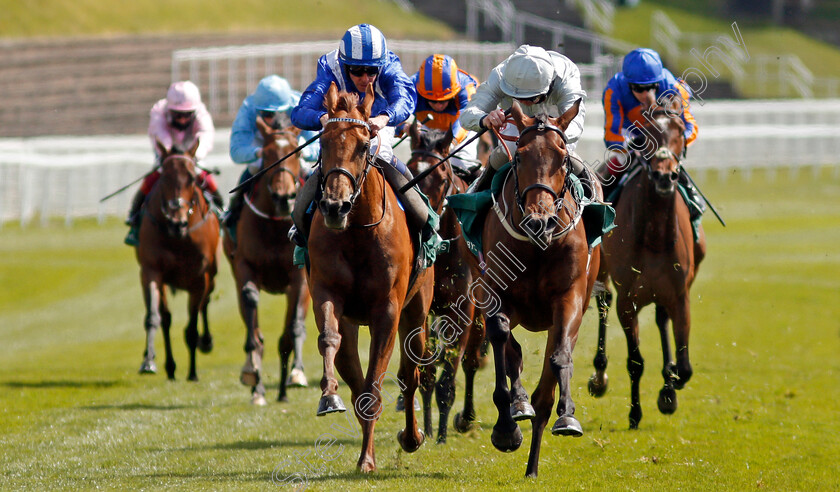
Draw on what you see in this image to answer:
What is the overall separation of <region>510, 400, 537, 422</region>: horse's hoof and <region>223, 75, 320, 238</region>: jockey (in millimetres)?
4450

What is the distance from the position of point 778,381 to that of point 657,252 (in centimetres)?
312

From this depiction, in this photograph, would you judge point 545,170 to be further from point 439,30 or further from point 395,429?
point 439,30

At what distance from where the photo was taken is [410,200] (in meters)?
7.48

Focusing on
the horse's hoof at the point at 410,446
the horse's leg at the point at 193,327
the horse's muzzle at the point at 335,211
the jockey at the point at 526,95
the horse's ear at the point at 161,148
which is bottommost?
the horse's leg at the point at 193,327

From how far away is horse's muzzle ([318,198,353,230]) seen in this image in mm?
6320

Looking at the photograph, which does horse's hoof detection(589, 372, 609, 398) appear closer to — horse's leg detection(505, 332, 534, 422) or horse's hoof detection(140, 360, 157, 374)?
horse's leg detection(505, 332, 534, 422)

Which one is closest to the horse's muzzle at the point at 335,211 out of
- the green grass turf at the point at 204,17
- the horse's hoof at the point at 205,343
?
the horse's hoof at the point at 205,343

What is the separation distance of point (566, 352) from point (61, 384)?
653 cm

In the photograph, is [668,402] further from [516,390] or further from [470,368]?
[516,390]

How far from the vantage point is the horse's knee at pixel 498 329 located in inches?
273

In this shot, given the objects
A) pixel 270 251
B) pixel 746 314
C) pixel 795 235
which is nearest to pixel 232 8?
pixel 795 235

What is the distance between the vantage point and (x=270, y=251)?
10.4m

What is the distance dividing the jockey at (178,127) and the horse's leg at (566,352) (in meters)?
5.57

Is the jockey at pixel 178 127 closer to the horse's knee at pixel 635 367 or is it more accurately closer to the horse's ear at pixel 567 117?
the horse's knee at pixel 635 367
